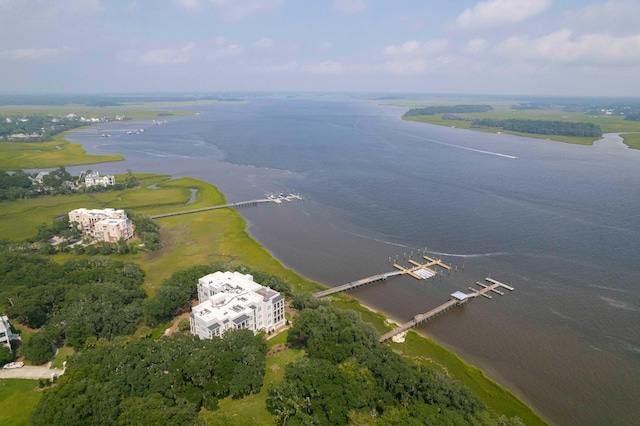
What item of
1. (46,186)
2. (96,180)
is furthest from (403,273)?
(46,186)

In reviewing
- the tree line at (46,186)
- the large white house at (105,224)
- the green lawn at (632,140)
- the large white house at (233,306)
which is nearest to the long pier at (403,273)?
the large white house at (233,306)

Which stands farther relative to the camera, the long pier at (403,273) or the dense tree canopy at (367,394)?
the long pier at (403,273)

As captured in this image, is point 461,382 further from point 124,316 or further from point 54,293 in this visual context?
point 54,293

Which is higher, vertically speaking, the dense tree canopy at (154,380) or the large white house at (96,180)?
the large white house at (96,180)

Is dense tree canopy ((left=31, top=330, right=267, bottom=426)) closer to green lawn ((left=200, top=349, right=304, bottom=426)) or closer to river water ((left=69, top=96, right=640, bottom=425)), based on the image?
green lawn ((left=200, top=349, right=304, bottom=426))

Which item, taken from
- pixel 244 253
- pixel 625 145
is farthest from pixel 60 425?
pixel 625 145

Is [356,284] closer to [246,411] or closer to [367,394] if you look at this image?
[367,394]

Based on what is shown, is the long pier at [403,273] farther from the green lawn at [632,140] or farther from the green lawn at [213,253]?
the green lawn at [632,140]
